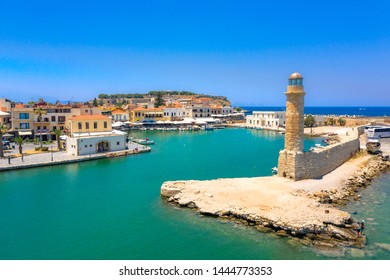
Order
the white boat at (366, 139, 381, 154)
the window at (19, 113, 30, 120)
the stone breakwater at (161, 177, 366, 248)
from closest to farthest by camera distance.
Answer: the stone breakwater at (161, 177, 366, 248), the white boat at (366, 139, 381, 154), the window at (19, 113, 30, 120)

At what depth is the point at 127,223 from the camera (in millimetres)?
17359

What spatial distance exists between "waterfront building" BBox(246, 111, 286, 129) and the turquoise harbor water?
152 ft

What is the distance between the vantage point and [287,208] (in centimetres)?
1719

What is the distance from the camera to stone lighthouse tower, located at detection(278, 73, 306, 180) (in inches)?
898

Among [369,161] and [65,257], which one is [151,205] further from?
[369,161]

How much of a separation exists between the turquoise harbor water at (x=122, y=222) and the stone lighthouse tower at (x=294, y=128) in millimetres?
4553

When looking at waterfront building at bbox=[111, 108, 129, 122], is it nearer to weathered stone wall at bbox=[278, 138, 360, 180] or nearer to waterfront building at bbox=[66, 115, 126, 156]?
waterfront building at bbox=[66, 115, 126, 156]

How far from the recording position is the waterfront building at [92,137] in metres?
36.0

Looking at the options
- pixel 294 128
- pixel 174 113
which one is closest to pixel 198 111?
pixel 174 113

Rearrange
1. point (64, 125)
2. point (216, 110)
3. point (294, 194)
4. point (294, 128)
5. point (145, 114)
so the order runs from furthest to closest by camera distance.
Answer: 1. point (216, 110)
2. point (145, 114)
3. point (64, 125)
4. point (294, 128)
5. point (294, 194)

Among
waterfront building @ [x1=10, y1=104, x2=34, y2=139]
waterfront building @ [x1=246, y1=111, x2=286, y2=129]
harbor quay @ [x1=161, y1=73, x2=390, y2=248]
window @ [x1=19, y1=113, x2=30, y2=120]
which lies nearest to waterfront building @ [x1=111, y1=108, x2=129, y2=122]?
waterfront building @ [x1=246, y1=111, x2=286, y2=129]

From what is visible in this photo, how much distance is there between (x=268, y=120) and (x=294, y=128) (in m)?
54.2

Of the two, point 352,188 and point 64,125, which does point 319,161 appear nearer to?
point 352,188

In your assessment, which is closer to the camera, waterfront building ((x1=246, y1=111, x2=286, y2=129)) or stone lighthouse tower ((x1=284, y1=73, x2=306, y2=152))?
stone lighthouse tower ((x1=284, y1=73, x2=306, y2=152))
